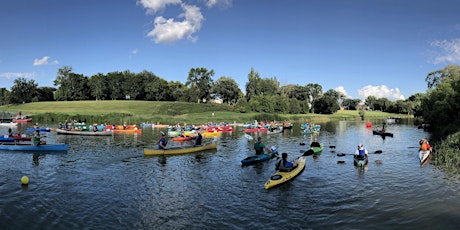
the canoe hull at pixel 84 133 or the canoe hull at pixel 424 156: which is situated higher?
the canoe hull at pixel 84 133

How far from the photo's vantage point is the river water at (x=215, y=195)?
39.4 ft

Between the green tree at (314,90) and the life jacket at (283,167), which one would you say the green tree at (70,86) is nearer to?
the green tree at (314,90)

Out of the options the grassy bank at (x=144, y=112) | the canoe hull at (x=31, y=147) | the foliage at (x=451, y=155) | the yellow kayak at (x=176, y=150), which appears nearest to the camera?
the foliage at (x=451, y=155)

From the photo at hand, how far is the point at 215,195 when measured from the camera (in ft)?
50.2

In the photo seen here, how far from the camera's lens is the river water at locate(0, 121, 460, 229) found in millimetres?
12000

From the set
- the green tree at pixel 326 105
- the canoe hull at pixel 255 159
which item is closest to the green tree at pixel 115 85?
the green tree at pixel 326 105

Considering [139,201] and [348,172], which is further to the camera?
[348,172]

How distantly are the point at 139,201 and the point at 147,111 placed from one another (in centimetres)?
8422

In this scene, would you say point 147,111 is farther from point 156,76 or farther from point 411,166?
point 411,166

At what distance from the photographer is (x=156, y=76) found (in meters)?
135

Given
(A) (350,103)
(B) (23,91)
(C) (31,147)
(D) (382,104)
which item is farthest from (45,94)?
(D) (382,104)

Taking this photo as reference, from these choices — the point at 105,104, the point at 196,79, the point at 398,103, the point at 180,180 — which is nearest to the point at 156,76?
the point at 196,79

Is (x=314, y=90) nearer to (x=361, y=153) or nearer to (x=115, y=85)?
(x=115, y=85)

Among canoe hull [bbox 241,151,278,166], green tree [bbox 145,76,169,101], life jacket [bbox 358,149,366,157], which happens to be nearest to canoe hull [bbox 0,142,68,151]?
canoe hull [bbox 241,151,278,166]
